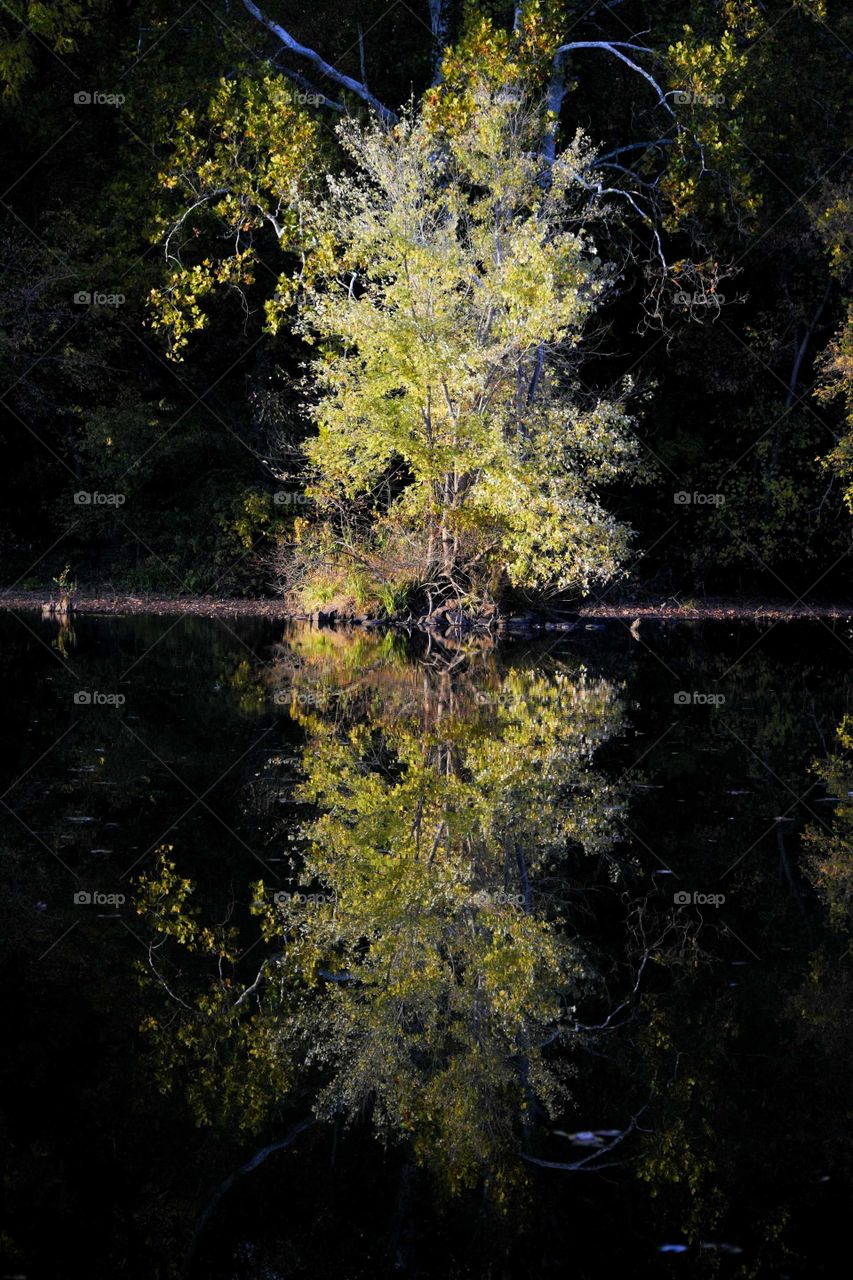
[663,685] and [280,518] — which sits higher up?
[663,685]

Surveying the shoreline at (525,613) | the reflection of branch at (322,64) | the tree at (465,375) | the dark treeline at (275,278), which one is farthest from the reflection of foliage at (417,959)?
the reflection of branch at (322,64)

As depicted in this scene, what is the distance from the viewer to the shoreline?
73.9ft

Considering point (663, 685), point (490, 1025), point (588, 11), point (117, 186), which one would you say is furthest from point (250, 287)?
point (490, 1025)

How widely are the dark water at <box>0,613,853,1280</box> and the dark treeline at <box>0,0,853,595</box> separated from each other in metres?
15.9

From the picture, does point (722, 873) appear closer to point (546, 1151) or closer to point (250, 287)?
point (546, 1151)

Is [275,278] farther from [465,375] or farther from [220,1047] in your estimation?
[220,1047]

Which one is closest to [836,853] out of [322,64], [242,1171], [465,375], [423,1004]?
[423,1004]

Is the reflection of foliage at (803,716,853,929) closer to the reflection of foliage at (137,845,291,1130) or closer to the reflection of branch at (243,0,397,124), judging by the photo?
the reflection of foliage at (137,845,291,1130)

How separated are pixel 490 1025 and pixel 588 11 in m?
22.2

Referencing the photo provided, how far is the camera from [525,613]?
71.7 feet

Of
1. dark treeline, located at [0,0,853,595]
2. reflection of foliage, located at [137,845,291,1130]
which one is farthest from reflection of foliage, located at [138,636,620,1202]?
dark treeline, located at [0,0,853,595]

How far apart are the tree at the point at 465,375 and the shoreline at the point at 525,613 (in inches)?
47.2

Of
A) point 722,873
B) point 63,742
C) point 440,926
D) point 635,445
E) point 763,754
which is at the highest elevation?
point 635,445

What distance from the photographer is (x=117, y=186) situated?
2567 cm
